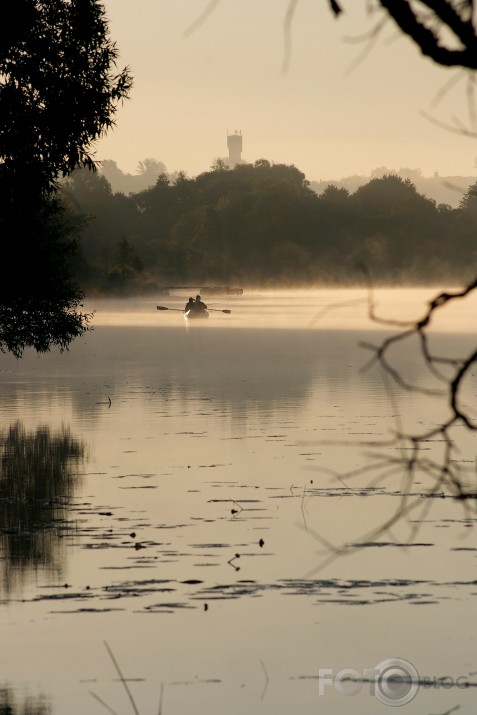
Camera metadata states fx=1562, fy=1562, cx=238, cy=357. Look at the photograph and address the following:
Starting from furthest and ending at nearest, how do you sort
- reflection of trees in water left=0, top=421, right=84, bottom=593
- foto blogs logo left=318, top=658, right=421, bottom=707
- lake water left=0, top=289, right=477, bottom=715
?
reflection of trees in water left=0, top=421, right=84, bottom=593 → lake water left=0, top=289, right=477, bottom=715 → foto blogs logo left=318, top=658, right=421, bottom=707

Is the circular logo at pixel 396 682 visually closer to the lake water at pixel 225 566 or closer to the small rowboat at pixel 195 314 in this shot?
the lake water at pixel 225 566

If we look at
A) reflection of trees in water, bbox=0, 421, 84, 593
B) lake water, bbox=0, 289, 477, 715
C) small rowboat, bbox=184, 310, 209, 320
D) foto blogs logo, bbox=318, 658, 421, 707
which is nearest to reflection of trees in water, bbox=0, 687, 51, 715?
lake water, bbox=0, 289, 477, 715

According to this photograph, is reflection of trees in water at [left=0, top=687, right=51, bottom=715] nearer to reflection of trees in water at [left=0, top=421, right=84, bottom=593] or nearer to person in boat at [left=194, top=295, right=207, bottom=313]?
reflection of trees in water at [left=0, top=421, right=84, bottom=593]

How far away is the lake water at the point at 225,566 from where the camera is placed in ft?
42.9

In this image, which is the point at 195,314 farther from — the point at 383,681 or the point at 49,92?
the point at 383,681

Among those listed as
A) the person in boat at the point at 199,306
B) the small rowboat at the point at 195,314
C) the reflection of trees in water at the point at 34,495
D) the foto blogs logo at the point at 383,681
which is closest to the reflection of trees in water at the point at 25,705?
the foto blogs logo at the point at 383,681

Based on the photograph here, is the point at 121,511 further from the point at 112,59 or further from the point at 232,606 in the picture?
the point at 112,59

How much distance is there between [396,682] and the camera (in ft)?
42.7

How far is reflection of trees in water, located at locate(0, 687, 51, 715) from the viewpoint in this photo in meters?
12.3

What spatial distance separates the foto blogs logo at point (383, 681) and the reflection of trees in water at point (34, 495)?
4.56 meters

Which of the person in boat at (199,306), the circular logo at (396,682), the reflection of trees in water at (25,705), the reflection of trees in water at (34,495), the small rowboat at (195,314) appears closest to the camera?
the reflection of trees in water at (25,705)

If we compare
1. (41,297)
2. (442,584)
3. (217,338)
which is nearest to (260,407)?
(41,297)

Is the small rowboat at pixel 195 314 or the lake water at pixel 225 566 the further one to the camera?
the small rowboat at pixel 195 314

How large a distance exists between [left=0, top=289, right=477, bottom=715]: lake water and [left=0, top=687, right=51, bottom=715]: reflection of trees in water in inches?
1.3
